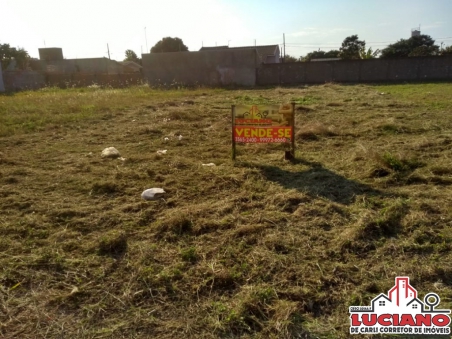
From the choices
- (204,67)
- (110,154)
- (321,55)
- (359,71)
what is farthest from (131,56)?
(110,154)

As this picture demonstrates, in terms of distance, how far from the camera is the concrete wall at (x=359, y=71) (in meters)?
22.6

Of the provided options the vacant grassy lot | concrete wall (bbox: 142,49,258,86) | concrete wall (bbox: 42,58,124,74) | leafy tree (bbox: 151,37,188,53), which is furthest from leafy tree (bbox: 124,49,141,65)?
the vacant grassy lot

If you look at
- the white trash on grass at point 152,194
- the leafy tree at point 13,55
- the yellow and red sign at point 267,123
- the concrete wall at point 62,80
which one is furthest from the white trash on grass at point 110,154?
the leafy tree at point 13,55

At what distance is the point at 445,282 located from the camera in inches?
94.9

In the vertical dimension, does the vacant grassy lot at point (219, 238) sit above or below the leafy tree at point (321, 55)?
below

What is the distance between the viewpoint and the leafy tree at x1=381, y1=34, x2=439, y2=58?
3527 centimetres

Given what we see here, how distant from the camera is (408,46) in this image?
36375 mm

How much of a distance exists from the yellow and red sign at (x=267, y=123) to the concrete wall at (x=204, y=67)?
18061mm

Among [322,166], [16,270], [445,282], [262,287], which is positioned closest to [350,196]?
[322,166]

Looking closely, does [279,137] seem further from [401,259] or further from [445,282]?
[445,282]

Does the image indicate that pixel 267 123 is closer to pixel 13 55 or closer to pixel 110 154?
pixel 110 154

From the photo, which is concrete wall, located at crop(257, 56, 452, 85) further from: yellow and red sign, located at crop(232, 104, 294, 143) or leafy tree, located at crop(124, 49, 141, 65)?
leafy tree, located at crop(124, 49, 141, 65)

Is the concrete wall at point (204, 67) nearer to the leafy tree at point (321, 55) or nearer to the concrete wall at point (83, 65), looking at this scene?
the concrete wall at point (83, 65)

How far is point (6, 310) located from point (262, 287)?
163 centimetres
